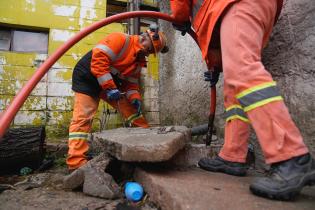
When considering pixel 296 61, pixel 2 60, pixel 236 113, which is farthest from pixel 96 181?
pixel 2 60

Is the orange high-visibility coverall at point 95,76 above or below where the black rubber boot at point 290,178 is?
above

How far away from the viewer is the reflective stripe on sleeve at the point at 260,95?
1.35 metres

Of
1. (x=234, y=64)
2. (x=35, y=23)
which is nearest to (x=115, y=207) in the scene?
(x=234, y=64)

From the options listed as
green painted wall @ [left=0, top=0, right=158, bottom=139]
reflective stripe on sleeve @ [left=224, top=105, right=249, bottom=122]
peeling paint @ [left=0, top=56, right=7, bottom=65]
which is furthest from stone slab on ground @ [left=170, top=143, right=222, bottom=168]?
peeling paint @ [left=0, top=56, right=7, bottom=65]

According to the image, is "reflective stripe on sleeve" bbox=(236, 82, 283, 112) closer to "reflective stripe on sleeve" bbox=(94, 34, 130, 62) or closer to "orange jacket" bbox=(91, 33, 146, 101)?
"orange jacket" bbox=(91, 33, 146, 101)

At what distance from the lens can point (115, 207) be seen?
5.90ft

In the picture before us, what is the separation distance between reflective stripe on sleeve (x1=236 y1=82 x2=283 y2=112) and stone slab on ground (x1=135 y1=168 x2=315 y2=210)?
42 cm

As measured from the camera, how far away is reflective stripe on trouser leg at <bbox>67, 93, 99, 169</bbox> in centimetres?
294

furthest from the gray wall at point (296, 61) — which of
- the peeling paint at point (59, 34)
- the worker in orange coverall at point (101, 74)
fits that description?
the peeling paint at point (59, 34)

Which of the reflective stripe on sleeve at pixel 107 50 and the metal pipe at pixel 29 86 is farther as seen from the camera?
the reflective stripe on sleeve at pixel 107 50

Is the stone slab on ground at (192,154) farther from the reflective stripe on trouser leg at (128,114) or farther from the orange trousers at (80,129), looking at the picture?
the reflective stripe on trouser leg at (128,114)

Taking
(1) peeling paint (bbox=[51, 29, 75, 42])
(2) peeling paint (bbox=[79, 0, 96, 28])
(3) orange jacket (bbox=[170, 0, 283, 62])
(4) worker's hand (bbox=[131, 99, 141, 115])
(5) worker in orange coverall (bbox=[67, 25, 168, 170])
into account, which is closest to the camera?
(3) orange jacket (bbox=[170, 0, 283, 62])

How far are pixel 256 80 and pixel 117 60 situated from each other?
7.07 feet

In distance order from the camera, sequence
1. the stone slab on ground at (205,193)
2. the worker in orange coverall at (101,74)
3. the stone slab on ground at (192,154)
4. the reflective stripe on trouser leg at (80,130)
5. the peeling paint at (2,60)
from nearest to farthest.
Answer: the stone slab on ground at (205,193)
the stone slab on ground at (192,154)
the reflective stripe on trouser leg at (80,130)
the worker in orange coverall at (101,74)
the peeling paint at (2,60)
